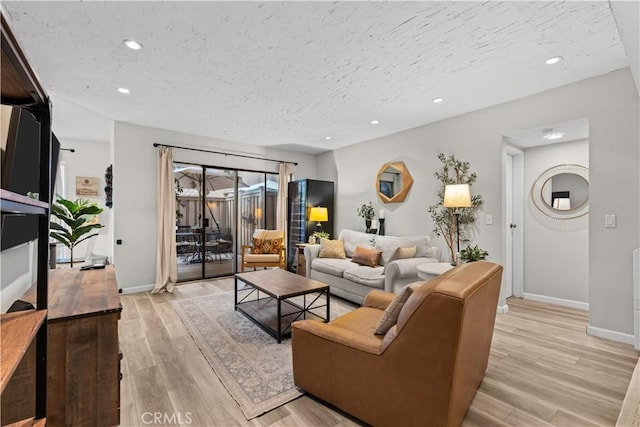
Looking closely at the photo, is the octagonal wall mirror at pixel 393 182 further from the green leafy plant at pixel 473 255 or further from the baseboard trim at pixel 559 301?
the baseboard trim at pixel 559 301

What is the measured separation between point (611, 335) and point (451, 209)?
1.98 metres

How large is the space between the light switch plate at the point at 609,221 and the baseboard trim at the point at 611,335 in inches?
40.4

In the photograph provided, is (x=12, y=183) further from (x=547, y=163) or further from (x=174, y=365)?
(x=547, y=163)

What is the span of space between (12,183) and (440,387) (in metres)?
2.07

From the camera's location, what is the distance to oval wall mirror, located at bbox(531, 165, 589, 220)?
3.72 metres

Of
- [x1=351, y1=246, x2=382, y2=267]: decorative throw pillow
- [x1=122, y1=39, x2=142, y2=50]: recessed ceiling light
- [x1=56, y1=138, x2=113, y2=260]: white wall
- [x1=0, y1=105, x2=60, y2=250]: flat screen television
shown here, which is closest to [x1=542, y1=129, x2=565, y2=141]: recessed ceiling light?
[x1=351, y1=246, x2=382, y2=267]: decorative throw pillow

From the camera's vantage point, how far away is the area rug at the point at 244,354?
1.96 metres

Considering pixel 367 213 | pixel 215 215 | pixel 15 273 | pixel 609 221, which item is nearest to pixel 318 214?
pixel 367 213

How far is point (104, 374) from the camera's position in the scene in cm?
162

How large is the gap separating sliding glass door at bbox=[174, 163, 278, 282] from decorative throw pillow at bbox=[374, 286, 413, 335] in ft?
13.8

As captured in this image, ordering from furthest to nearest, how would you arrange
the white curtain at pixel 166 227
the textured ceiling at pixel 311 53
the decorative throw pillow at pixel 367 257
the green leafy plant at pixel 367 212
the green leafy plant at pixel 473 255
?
the green leafy plant at pixel 367 212, the white curtain at pixel 166 227, the decorative throw pillow at pixel 367 257, the green leafy plant at pixel 473 255, the textured ceiling at pixel 311 53

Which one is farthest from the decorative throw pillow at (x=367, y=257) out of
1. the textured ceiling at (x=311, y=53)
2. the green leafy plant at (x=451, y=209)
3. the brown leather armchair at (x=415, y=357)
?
the brown leather armchair at (x=415, y=357)

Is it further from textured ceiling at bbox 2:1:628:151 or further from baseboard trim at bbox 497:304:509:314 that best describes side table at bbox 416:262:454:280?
textured ceiling at bbox 2:1:628:151

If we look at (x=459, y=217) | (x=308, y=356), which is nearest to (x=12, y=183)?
(x=308, y=356)
